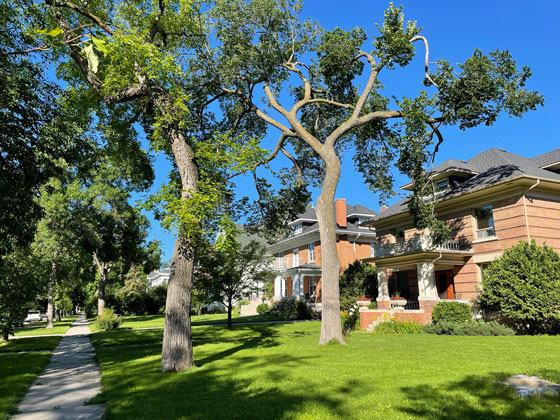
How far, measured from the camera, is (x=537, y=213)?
17.9m

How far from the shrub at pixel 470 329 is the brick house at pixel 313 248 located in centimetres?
1422

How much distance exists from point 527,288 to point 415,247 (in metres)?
6.73

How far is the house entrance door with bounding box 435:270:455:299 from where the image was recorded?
2133 cm

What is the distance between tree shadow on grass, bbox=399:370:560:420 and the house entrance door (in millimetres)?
15578

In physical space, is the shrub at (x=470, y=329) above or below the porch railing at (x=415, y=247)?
below

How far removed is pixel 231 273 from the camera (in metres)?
21.0

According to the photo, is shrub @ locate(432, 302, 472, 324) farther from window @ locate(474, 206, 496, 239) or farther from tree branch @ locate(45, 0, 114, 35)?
tree branch @ locate(45, 0, 114, 35)

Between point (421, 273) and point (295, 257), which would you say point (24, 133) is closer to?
point (421, 273)

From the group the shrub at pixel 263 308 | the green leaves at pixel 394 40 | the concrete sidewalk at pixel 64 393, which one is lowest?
the shrub at pixel 263 308

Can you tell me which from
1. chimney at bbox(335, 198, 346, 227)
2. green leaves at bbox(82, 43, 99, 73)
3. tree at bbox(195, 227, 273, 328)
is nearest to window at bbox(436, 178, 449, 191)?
tree at bbox(195, 227, 273, 328)

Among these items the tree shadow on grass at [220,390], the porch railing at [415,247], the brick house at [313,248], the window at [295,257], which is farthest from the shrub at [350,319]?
the window at [295,257]

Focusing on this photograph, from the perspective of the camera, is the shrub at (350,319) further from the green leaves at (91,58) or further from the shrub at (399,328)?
the green leaves at (91,58)

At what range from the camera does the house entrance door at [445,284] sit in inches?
840

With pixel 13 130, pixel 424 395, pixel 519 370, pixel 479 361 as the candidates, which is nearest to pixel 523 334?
pixel 479 361
